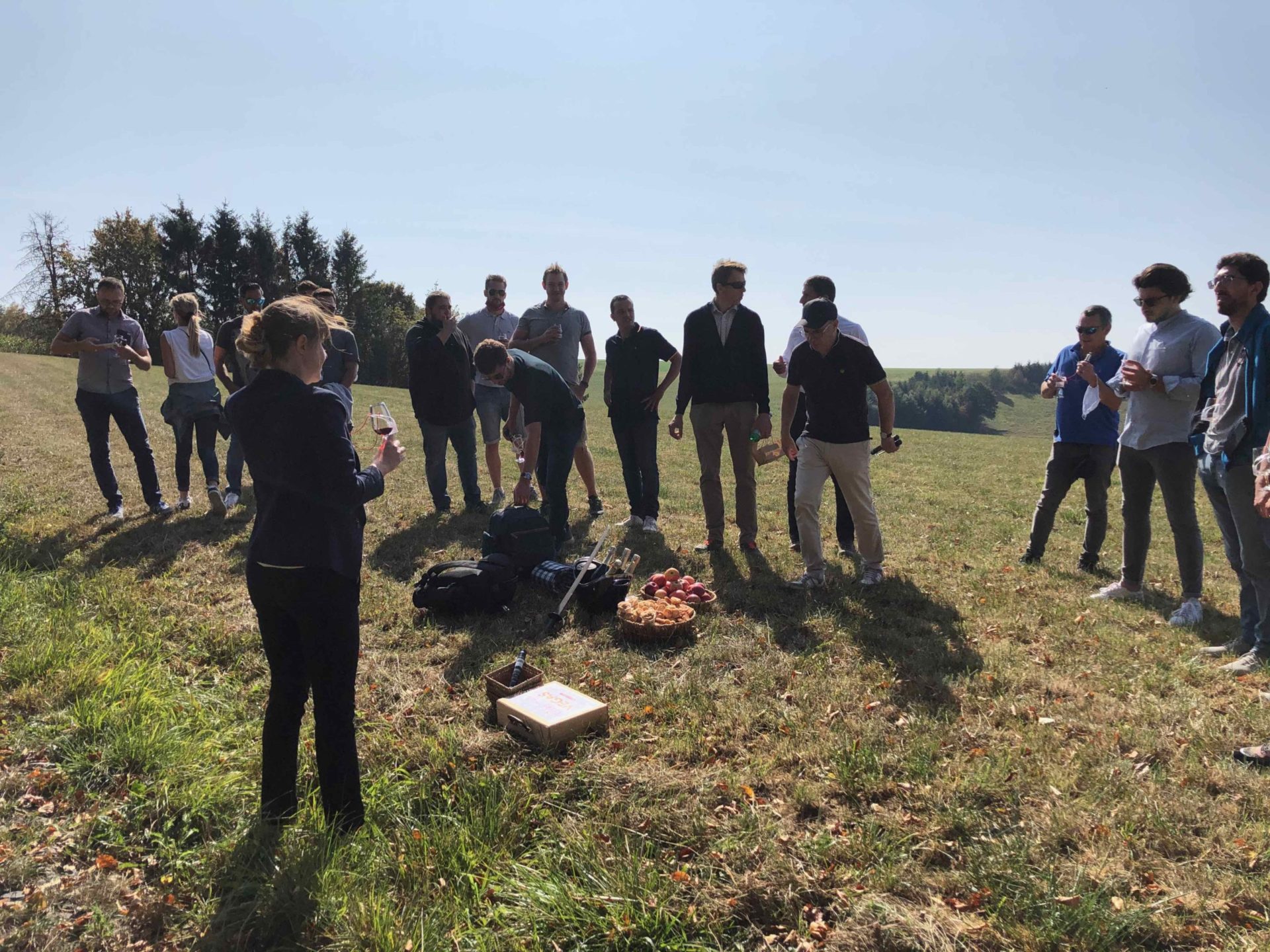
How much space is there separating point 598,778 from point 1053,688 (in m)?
2.85

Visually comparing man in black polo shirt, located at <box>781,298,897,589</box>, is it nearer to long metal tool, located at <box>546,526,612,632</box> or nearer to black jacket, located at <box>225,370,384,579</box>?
long metal tool, located at <box>546,526,612,632</box>

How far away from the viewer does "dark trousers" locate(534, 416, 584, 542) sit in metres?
6.59

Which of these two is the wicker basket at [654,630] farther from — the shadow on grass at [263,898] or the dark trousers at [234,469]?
the dark trousers at [234,469]

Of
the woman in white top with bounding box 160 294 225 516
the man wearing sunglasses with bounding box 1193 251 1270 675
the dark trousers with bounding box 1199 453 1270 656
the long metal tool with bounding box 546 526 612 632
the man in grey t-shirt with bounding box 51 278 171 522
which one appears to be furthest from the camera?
the woman in white top with bounding box 160 294 225 516

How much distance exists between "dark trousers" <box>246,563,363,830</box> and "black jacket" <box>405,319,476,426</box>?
5.59m

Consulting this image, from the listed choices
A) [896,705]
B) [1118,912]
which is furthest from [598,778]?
[1118,912]

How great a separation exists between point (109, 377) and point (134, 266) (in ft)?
171

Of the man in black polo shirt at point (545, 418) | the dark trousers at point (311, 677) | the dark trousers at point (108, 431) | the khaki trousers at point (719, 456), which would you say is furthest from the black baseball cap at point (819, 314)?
the dark trousers at point (108, 431)

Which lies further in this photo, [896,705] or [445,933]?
[896,705]

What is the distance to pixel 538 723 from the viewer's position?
12.2 feet

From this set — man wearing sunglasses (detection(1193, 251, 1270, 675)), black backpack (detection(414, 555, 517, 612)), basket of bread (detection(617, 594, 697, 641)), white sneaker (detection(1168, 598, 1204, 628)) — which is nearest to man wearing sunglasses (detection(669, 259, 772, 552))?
basket of bread (detection(617, 594, 697, 641))

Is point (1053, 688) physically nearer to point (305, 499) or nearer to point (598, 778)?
point (598, 778)

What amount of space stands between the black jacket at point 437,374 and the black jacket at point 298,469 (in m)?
5.55

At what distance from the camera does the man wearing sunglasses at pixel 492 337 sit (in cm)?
871
